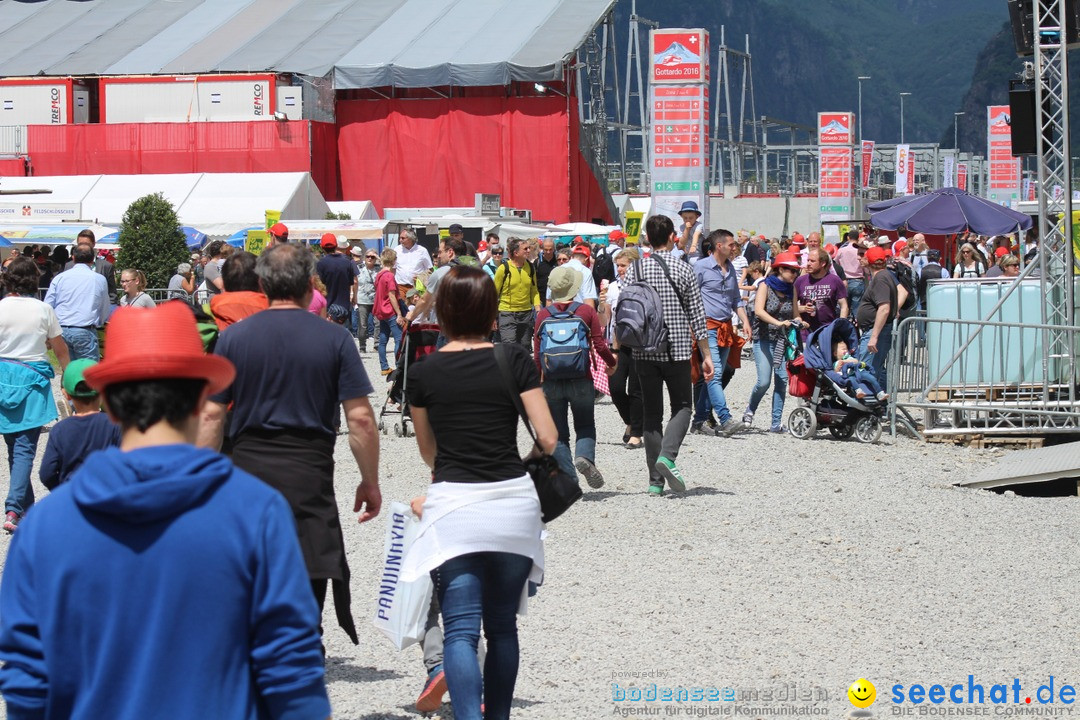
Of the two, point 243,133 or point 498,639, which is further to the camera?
point 243,133

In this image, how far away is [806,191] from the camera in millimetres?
76312

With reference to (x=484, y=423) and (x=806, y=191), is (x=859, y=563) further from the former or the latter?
(x=806, y=191)

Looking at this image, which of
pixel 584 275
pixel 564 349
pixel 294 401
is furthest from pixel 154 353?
pixel 584 275

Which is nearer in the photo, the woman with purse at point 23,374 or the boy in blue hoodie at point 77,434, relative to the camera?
the boy in blue hoodie at point 77,434

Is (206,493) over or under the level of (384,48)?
under

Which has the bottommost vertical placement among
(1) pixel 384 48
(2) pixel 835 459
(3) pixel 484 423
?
(2) pixel 835 459

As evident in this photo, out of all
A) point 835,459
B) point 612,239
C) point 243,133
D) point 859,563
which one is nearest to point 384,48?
point 243,133

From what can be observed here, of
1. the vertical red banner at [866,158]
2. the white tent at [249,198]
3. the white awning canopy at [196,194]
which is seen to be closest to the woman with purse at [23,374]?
the white awning canopy at [196,194]

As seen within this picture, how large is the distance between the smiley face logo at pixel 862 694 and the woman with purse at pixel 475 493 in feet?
4.96

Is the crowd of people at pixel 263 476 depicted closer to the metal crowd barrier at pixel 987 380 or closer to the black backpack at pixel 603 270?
the metal crowd barrier at pixel 987 380

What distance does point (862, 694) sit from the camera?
17.7 feet

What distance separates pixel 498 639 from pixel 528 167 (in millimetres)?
46684

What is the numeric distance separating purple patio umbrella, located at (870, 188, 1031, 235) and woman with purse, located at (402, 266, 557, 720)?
19.0m

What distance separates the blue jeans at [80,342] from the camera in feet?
40.1
